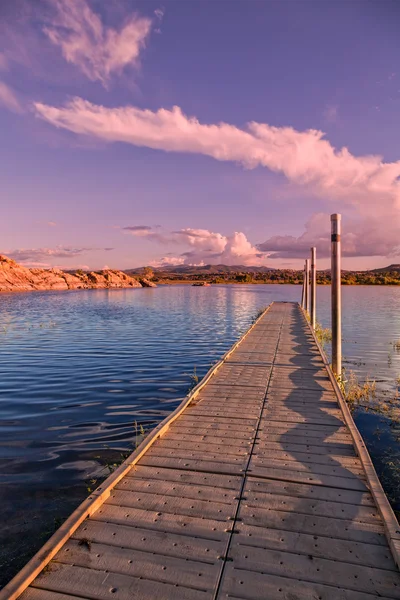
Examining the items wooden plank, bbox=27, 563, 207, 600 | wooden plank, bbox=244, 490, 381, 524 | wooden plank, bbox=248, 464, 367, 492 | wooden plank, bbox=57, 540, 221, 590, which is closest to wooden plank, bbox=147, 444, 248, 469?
wooden plank, bbox=248, 464, 367, 492

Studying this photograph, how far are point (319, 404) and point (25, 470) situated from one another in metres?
5.88

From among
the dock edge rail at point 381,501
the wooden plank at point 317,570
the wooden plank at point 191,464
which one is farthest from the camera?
the wooden plank at point 191,464

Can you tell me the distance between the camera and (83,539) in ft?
12.2

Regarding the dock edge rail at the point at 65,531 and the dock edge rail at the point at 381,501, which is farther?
the dock edge rail at the point at 381,501

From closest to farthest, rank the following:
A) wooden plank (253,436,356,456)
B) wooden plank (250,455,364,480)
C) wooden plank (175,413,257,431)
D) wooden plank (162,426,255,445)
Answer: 1. wooden plank (250,455,364,480)
2. wooden plank (253,436,356,456)
3. wooden plank (162,426,255,445)
4. wooden plank (175,413,257,431)

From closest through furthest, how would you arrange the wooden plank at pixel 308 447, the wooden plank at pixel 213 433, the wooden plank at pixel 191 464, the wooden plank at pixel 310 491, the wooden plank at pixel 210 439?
the wooden plank at pixel 310 491, the wooden plank at pixel 191 464, the wooden plank at pixel 308 447, the wooden plank at pixel 210 439, the wooden plank at pixel 213 433

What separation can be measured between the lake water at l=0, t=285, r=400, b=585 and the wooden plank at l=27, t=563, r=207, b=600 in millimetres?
1518

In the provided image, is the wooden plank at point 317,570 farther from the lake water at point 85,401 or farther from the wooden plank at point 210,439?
the lake water at point 85,401

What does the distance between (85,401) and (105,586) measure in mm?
8006

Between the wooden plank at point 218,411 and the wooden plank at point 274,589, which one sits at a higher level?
the wooden plank at point 274,589

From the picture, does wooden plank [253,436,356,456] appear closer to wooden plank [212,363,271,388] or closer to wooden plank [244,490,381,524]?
wooden plank [244,490,381,524]

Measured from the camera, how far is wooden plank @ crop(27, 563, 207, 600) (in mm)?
3047

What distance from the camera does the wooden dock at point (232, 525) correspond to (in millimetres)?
3158

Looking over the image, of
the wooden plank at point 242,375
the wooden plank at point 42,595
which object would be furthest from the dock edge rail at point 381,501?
the wooden plank at point 242,375
